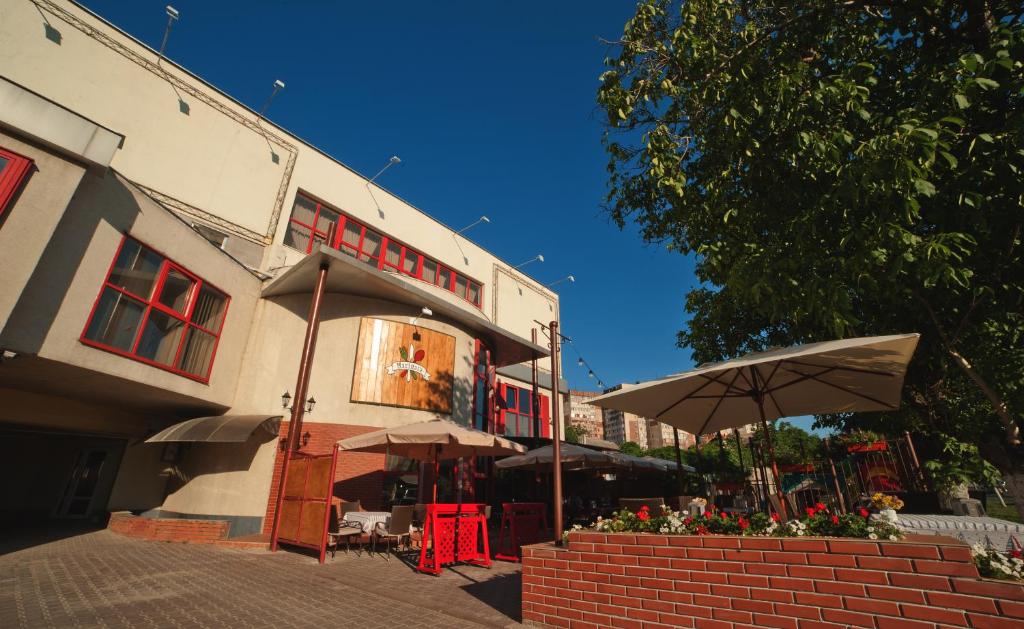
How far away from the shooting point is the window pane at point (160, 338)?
29.0ft

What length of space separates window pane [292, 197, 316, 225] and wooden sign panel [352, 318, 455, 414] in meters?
4.79

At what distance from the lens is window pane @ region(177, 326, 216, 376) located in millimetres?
9672

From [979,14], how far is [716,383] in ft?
15.6

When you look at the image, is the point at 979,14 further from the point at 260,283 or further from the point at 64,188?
the point at 260,283

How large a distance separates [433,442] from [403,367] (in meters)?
5.47

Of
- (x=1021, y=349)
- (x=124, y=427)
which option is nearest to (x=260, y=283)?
(x=124, y=427)

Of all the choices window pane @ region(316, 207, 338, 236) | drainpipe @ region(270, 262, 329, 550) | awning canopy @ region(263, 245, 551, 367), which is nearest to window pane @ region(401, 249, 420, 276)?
window pane @ region(316, 207, 338, 236)

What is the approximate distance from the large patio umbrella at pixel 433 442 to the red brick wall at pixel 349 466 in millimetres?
2165

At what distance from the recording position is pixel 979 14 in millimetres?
4559

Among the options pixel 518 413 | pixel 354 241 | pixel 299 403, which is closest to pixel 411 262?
pixel 354 241

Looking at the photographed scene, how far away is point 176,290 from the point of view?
9.61 meters

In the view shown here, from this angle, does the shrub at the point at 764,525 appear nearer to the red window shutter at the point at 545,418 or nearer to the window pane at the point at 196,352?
the window pane at the point at 196,352

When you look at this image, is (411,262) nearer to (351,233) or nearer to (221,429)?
(351,233)

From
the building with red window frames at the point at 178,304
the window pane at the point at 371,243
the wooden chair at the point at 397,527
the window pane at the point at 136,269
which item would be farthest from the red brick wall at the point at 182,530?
the window pane at the point at 371,243
